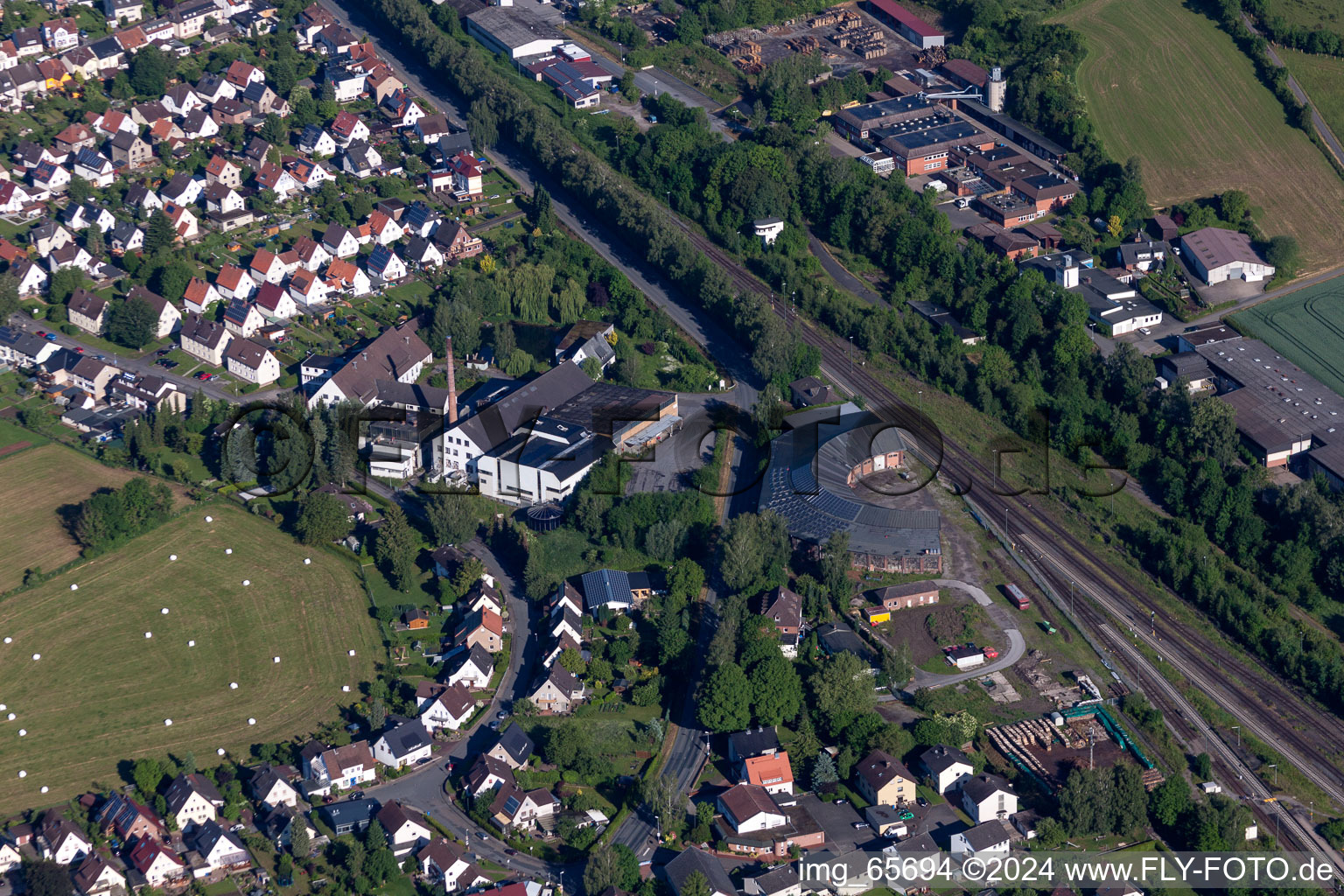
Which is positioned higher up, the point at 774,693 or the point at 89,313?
the point at 774,693

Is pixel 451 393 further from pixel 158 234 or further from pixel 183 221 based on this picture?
pixel 183 221

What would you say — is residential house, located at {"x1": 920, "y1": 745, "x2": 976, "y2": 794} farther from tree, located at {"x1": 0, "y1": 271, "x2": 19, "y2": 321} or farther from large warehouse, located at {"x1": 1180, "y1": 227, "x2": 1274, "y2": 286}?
tree, located at {"x1": 0, "y1": 271, "x2": 19, "y2": 321}

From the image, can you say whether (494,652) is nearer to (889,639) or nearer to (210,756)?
(210,756)

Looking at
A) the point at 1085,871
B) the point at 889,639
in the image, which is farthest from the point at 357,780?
the point at 1085,871

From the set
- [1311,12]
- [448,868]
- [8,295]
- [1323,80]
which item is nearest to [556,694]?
[448,868]

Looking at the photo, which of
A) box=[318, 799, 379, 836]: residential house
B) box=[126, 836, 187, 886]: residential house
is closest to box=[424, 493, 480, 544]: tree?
box=[318, 799, 379, 836]: residential house

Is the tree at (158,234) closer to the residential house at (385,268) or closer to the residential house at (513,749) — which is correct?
the residential house at (385,268)
